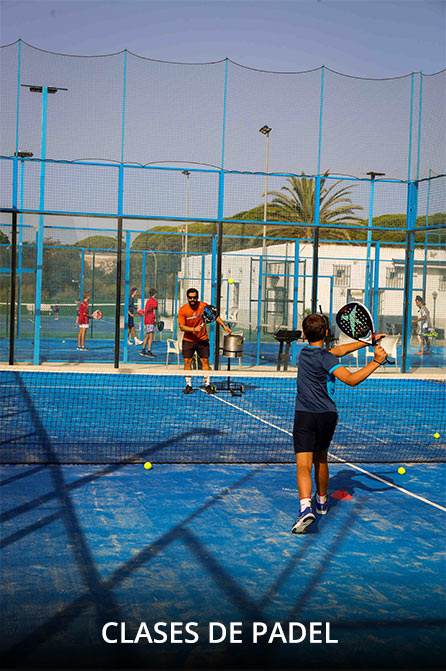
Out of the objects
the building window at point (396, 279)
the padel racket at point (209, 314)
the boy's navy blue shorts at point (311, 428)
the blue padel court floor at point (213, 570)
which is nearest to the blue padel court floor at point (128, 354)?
the building window at point (396, 279)

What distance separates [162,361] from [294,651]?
15.2 metres

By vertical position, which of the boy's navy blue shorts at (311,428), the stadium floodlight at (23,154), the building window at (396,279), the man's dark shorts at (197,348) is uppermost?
the stadium floodlight at (23,154)

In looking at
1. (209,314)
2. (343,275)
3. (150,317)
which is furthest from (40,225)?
(343,275)

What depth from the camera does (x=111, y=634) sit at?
3990 millimetres

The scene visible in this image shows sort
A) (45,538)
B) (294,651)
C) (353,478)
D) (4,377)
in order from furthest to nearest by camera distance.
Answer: (4,377), (353,478), (45,538), (294,651)

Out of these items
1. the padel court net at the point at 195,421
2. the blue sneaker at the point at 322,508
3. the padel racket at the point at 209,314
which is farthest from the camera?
the padel racket at the point at 209,314

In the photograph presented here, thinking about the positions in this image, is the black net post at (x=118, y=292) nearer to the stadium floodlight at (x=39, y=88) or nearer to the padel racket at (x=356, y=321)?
the stadium floodlight at (x=39, y=88)

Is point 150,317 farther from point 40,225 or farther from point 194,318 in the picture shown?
point 194,318

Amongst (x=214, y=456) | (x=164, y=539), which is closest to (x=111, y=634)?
(x=164, y=539)

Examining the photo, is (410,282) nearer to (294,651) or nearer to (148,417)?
(148,417)

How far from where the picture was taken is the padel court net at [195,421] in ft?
27.8

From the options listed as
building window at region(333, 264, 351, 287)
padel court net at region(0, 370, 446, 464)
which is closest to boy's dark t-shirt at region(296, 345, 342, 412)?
padel court net at region(0, 370, 446, 464)

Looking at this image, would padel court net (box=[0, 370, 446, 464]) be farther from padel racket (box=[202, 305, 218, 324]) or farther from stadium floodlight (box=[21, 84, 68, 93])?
stadium floodlight (box=[21, 84, 68, 93])

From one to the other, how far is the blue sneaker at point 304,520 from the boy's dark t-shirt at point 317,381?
2.59 ft
